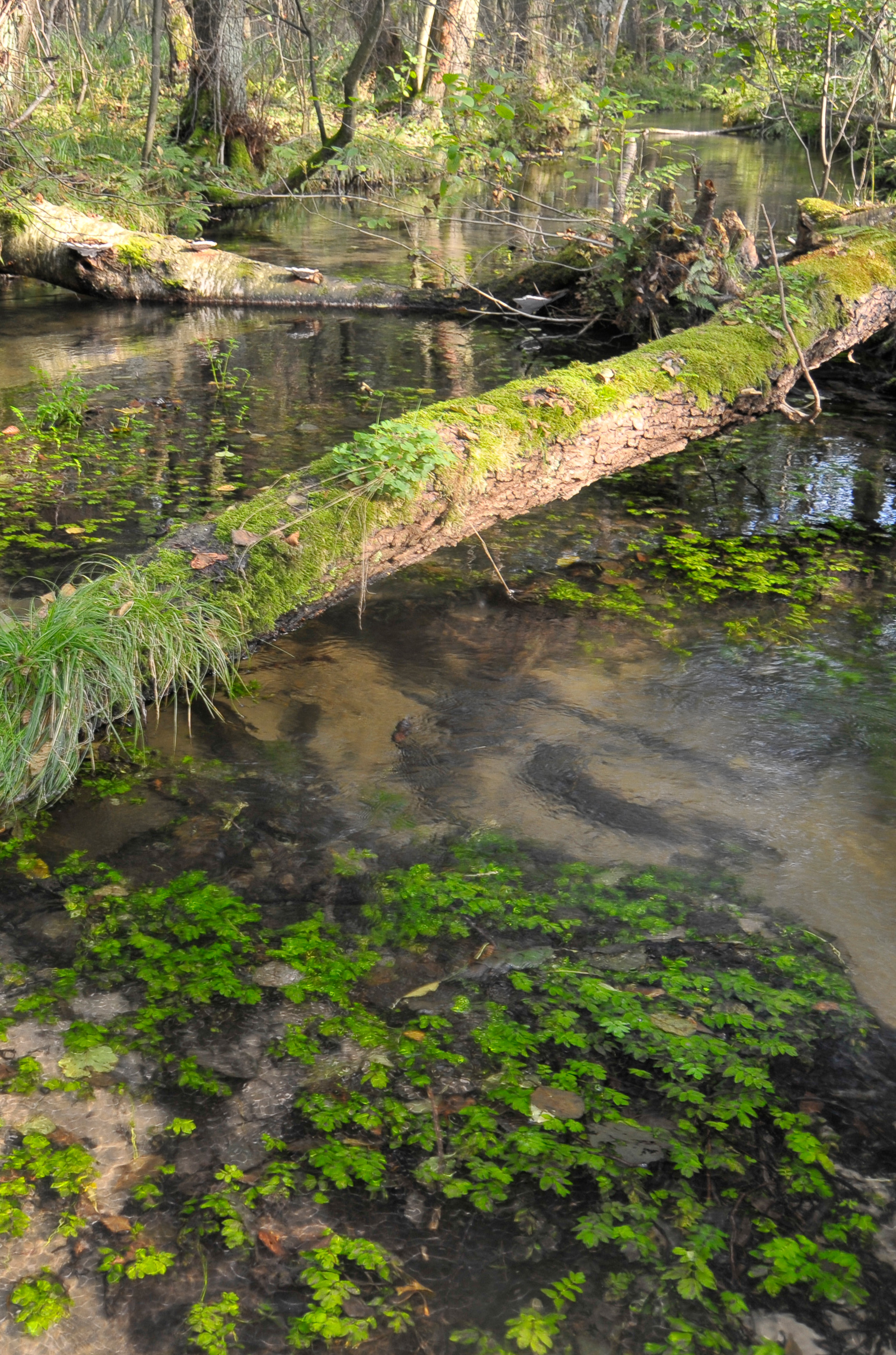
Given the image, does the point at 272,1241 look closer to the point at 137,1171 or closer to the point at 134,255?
the point at 137,1171

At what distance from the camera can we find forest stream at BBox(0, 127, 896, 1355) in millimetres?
3066

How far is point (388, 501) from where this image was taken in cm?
454

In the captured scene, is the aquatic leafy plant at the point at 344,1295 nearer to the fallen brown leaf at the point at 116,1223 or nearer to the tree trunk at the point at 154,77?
the fallen brown leaf at the point at 116,1223

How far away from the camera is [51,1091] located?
2.54 m

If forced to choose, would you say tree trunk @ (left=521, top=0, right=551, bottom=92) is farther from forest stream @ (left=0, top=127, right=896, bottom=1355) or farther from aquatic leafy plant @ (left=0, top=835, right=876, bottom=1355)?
aquatic leafy plant @ (left=0, top=835, right=876, bottom=1355)

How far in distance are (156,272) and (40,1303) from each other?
11057mm

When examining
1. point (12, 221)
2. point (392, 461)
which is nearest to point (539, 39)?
point (12, 221)

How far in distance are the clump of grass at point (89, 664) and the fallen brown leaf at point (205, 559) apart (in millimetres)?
171

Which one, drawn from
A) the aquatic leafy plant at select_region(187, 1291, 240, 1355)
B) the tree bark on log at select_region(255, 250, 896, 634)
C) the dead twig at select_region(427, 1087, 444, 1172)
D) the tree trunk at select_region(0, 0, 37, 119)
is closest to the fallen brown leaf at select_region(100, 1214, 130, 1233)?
the aquatic leafy plant at select_region(187, 1291, 240, 1355)

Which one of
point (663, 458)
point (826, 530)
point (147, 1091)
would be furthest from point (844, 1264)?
point (663, 458)

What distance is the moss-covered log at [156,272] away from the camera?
35.7 ft

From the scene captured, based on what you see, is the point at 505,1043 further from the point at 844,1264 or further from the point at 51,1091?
the point at 51,1091

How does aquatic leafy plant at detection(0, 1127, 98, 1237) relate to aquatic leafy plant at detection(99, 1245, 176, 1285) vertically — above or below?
above

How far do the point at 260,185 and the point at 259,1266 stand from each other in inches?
648
